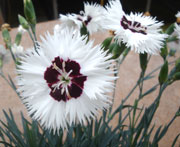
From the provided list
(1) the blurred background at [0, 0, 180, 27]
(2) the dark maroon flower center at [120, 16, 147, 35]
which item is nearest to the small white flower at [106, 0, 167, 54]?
(2) the dark maroon flower center at [120, 16, 147, 35]

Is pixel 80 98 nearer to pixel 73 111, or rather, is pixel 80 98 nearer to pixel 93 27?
pixel 73 111

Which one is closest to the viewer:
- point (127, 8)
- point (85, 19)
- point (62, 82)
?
point (62, 82)

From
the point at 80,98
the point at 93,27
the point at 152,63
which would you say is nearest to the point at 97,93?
the point at 80,98

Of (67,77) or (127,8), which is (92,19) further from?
(127,8)

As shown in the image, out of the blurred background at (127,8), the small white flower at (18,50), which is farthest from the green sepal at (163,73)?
the blurred background at (127,8)

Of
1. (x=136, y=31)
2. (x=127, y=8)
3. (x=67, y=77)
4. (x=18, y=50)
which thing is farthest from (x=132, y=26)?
(x=127, y=8)

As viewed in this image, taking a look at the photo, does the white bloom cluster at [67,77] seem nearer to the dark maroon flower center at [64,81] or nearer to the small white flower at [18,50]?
the dark maroon flower center at [64,81]

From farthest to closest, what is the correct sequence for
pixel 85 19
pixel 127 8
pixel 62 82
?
1. pixel 127 8
2. pixel 85 19
3. pixel 62 82
